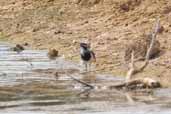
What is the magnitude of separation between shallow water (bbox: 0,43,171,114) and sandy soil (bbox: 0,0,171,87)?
1.14 m

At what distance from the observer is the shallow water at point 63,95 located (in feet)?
51.9

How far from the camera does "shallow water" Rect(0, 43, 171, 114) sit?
15.8 metres

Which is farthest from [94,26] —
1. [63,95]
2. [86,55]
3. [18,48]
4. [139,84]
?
[63,95]

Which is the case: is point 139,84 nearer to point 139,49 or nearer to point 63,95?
point 63,95

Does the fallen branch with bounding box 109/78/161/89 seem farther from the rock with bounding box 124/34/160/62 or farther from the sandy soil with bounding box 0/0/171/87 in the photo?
the rock with bounding box 124/34/160/62

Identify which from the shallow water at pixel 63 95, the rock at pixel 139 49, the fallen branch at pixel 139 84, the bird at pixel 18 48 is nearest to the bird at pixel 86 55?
the shallow water at pixel 63 95

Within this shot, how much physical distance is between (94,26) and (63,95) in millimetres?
10615

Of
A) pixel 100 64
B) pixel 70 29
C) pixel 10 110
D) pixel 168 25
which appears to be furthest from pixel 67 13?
pixel 10 110

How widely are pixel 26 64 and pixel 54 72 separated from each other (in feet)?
7.77

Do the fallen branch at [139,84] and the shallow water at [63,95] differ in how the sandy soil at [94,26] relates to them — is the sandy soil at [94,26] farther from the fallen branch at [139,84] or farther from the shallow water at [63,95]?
the shallow water at [63,95]

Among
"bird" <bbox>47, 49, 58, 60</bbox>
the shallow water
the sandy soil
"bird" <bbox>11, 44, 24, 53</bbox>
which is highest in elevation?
the sandy soil

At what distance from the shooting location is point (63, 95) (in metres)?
17.8

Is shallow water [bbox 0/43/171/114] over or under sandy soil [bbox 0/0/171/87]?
under

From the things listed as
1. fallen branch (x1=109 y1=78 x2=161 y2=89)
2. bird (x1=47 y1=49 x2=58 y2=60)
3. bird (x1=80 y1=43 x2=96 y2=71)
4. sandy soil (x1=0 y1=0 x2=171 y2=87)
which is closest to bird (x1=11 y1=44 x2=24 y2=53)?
Result: sandy soil (x1=0 y1=0 x2=171 y2=87)
